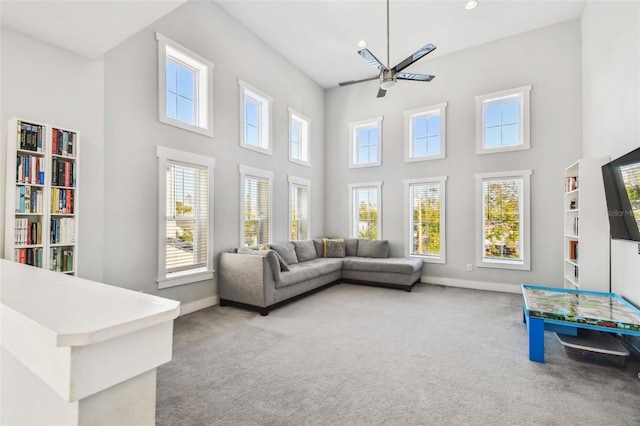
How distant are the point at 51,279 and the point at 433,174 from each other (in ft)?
19.2

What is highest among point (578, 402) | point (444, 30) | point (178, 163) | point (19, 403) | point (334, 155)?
point (444, 30)

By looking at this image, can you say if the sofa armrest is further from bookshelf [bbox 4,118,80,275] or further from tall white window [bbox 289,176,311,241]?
tall white window [bbox 289,176,311,241]

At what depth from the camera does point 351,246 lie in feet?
21.3

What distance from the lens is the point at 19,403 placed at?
0.90m

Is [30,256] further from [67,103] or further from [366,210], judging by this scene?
[366,210]

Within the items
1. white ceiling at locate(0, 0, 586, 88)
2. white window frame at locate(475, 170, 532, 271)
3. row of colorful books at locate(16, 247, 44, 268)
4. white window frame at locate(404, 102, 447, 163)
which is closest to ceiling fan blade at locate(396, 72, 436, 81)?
white ceiling at locate(0, 0, 586, 88)

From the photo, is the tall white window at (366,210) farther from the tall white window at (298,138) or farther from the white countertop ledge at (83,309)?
the white countertop ledge at (83,309)

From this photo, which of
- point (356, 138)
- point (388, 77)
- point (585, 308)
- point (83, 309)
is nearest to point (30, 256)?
point (83, 309)

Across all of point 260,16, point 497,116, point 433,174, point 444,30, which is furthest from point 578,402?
point 260,16

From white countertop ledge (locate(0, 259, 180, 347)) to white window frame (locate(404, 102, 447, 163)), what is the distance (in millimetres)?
5883

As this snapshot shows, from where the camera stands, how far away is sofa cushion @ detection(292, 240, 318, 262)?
5750mm

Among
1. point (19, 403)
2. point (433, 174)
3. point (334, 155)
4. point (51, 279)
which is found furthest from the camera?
A: point (334, 155)

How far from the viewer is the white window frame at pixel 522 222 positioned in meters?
5.14

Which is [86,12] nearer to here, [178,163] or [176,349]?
[178,163]
